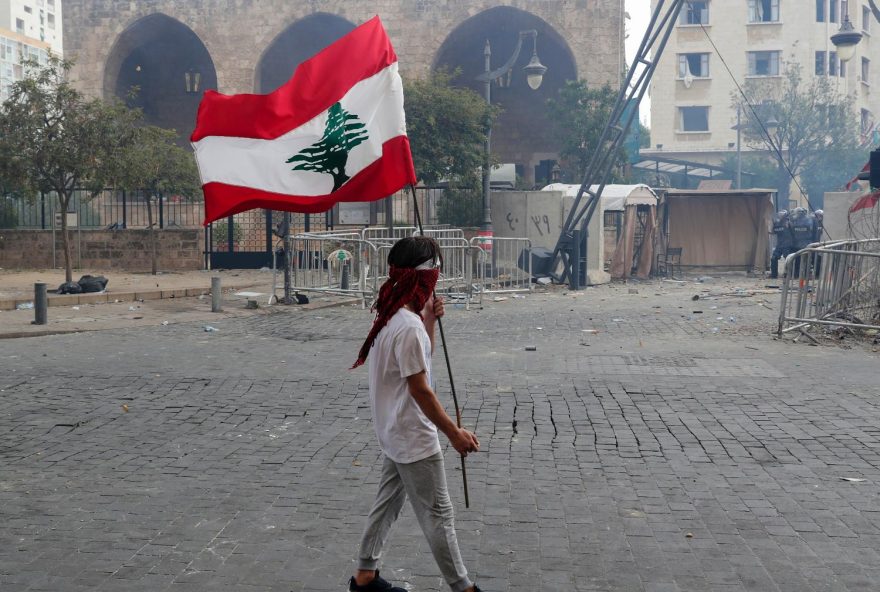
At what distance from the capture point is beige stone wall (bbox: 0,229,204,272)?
2430cm

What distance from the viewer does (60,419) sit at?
7.62 meters

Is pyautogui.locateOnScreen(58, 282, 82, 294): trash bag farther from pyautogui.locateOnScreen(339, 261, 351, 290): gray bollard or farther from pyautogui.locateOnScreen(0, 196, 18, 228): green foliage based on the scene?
pyautogui.locateOnScreen(0, 196, 18, 228): green foliage

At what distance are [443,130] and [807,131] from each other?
1365 inches

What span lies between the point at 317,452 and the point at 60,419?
7.29 ft

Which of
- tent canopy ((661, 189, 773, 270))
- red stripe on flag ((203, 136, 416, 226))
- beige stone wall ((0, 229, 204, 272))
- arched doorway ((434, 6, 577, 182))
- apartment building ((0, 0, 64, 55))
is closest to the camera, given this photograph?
red stripe on flag ((203, 136, 416, 226))

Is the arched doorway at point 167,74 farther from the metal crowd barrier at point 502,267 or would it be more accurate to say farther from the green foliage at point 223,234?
the metal crowd barrier at point 502,267

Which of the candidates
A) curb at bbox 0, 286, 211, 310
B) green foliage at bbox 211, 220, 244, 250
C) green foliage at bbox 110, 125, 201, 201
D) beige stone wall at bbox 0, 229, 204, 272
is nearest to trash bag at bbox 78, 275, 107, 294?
curb at bbox 0, 286, 211, 310

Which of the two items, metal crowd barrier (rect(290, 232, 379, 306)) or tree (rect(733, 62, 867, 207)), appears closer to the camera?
metal crowd barrier (rect(290, 232, 379, 306))

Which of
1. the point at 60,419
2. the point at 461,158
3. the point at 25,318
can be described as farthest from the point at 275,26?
the point at 60,419

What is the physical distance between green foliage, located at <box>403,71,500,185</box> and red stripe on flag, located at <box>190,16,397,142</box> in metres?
16.8

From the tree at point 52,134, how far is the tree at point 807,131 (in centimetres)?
3962

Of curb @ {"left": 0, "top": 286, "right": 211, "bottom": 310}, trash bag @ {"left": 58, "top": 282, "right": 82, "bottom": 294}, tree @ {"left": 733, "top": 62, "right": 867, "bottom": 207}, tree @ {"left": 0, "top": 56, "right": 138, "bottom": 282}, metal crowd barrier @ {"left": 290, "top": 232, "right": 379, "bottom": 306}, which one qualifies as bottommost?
curb @ {"left": 0, "top": 286, "right": 211, "bottom": 310}

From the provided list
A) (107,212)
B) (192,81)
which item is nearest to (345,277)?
(107,212)

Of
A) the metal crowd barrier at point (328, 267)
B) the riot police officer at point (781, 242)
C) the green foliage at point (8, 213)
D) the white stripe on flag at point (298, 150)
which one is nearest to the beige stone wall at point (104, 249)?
the green foliage at point (8, 213)
